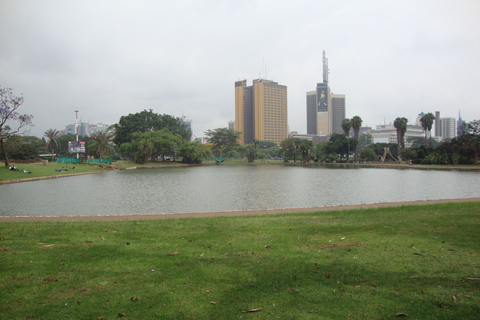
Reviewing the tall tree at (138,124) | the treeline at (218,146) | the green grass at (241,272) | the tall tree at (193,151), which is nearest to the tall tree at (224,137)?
the treeline at (218,146)

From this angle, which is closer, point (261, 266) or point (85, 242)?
point (261, 266)

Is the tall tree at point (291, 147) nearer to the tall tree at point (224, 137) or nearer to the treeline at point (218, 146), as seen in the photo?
the treeline at point (218, 146)

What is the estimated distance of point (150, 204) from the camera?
741 inches

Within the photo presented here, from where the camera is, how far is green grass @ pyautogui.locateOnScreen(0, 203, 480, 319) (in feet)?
14.2

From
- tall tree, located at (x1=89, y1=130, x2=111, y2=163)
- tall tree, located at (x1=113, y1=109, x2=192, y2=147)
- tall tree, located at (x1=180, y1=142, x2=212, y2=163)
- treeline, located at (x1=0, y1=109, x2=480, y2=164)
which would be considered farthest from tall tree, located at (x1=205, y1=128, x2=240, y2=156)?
tall tree, located at (x1=89, y1=130, x2=111, y2=163)

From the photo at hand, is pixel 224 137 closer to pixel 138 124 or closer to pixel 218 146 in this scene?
pixel 218 146

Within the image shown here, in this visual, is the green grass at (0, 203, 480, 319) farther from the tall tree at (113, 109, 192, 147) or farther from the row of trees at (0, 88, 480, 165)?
the tall tree at (113, 109, 192, 147)

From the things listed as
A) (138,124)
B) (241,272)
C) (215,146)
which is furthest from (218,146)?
(241,272)

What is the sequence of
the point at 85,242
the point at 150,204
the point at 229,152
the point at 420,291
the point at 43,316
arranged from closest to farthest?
the point at 43,316 → the point at 420,291 → the point at 85,242 → the point at 150,204 → the point at 229,152

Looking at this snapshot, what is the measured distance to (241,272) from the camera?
562 cm

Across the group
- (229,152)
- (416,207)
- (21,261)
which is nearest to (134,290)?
(21,261)

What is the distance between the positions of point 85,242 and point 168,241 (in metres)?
1.97

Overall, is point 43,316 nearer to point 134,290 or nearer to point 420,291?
point 134,290

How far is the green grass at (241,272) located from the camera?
4.34 meters
